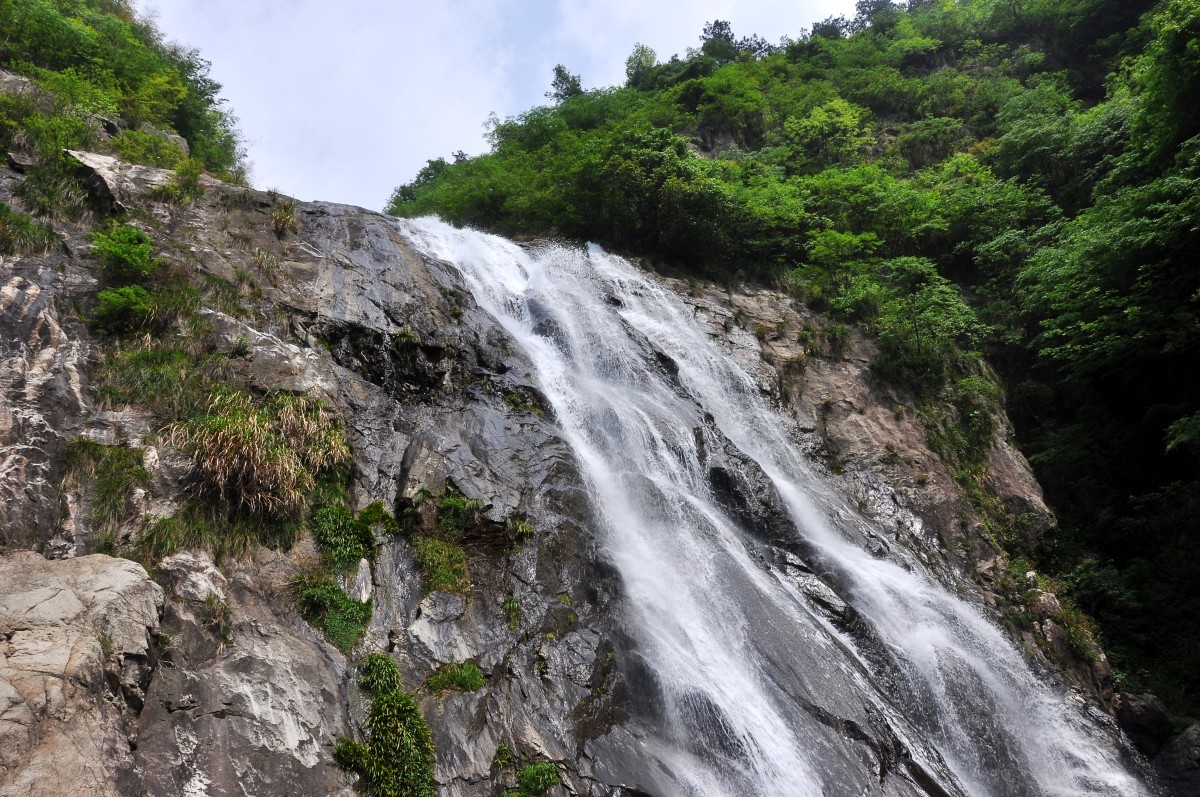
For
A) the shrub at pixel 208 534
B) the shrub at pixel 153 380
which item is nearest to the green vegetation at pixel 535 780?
the shrub at pixel 208 534

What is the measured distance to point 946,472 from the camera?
592 inches

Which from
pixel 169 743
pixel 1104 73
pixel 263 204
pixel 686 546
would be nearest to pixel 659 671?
pixel 686 546

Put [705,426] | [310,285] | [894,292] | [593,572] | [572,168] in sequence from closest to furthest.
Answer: [593,572] < [310,285] < [705,426] < [894,292] < [572,168]

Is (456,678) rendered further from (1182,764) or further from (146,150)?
(146,150)

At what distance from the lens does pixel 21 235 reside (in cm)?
905

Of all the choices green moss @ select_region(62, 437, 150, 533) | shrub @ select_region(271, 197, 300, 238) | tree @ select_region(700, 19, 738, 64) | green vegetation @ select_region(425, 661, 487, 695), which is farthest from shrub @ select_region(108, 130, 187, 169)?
tree @ select_region(700, 19, 738, 64)

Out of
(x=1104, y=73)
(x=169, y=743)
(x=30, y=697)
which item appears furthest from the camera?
(x=1104, y=73)

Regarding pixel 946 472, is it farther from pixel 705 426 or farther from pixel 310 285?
pixel 310 285

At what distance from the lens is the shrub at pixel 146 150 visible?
13.3m

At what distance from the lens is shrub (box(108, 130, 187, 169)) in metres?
13.3

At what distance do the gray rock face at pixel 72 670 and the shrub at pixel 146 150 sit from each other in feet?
37.4

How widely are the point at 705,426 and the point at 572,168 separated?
12.3 m

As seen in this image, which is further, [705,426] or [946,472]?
[946,472]

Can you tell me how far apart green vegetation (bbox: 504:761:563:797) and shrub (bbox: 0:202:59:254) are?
33.7 feet
